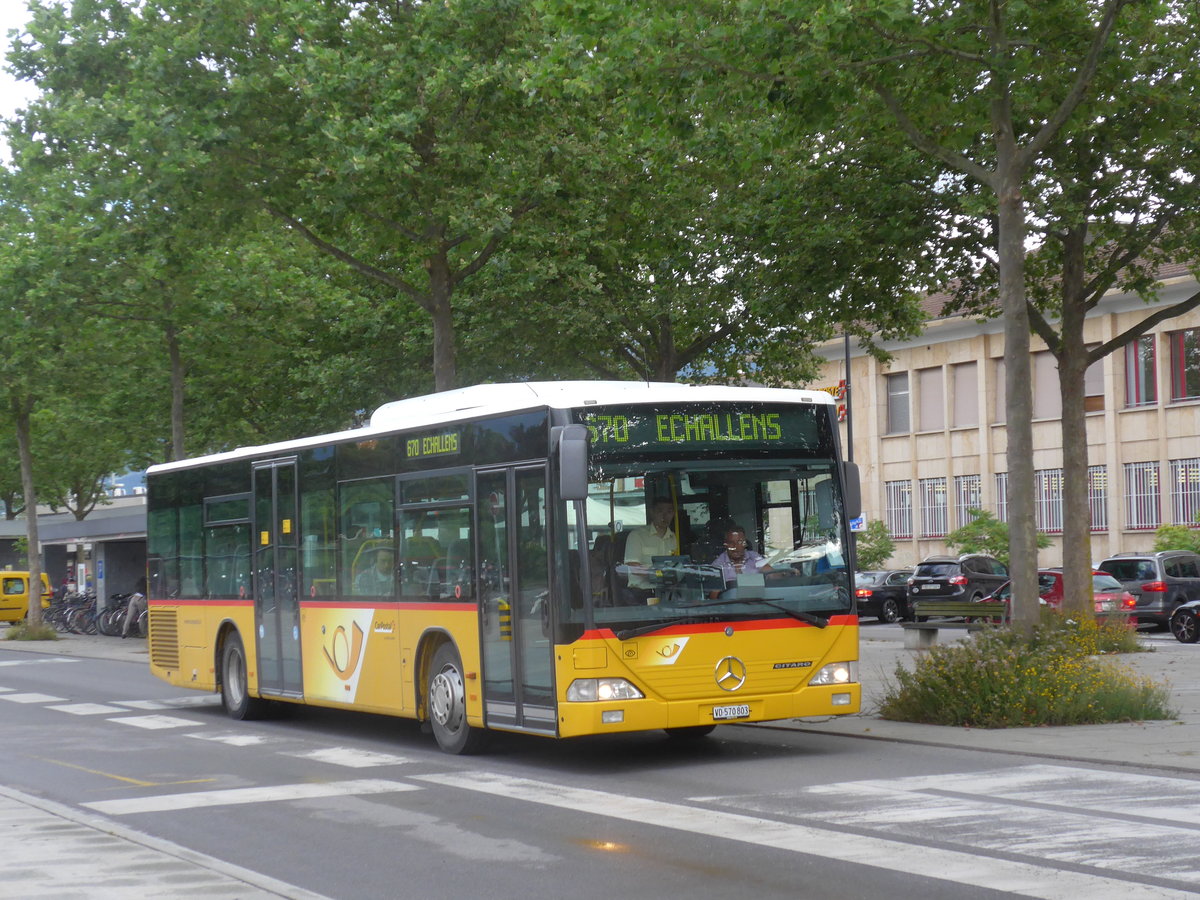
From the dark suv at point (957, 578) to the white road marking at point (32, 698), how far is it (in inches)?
943

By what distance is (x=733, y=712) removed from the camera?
41.3 ft

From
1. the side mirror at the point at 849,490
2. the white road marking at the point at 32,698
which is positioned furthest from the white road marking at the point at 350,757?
the white road marking at the point at 32,698

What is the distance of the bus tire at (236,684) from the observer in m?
18.6

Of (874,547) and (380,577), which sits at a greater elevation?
(380,577)

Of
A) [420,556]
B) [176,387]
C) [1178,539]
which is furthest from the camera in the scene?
[1178,539]

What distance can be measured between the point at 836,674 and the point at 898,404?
4677 centimetres

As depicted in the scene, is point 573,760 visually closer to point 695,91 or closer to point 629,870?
point 629,870

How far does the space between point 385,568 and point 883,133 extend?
9.92 metres

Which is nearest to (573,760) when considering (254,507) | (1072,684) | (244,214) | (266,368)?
(1072,684)

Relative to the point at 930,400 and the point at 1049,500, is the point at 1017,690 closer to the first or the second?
the point at 1049,500

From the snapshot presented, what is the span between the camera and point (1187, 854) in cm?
821

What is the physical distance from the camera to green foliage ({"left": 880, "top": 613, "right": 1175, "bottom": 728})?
47.4ft

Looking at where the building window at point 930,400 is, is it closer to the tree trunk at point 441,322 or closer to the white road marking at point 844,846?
the tree trunk at point 441,322

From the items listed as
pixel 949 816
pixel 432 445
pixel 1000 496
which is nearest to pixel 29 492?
pixel 1000 496
